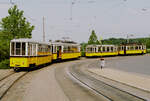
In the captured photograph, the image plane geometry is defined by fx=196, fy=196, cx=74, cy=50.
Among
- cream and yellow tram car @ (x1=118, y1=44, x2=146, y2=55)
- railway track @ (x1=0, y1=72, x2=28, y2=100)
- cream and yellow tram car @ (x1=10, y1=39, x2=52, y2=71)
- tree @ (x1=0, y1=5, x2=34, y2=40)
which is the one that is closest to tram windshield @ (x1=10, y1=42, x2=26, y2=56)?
cream and yellow tram car @ (x1=10, y1=39, x2=52, y2=71)

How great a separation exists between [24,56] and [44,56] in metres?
5.38

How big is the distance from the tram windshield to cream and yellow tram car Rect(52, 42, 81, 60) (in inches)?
435

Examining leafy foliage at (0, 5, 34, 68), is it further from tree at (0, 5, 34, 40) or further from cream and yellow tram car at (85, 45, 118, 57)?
cream and yellow tram car at (85, 45, 118, 57)

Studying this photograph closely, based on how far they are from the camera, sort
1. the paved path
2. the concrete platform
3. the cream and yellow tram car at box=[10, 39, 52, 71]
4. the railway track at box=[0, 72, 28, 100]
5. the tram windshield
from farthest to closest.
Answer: the tram windshield
the cream and yellow tram car at box=[10, 39, 52, 71]
the paved path
the concrete platform
the railway track at box=[0, 72, 28, 100]

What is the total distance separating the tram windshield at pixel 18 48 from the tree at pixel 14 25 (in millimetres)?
13155

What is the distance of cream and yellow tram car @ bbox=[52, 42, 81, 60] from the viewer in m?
29.0

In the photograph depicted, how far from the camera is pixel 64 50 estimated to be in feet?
103

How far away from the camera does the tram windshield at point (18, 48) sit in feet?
56.6

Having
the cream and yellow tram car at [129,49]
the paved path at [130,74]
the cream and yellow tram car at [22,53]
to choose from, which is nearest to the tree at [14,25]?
the cream and yellow tram car at [22,53]

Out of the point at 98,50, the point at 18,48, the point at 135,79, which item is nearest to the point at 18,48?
the point at 18,48

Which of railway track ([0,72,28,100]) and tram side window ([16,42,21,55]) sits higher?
tram side window ([16,42,21,55])

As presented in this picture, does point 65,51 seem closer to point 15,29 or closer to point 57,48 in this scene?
point 57,48

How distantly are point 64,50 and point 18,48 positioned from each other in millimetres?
14274

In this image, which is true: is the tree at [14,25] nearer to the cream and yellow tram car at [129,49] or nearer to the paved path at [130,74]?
the paved path at [130,74]
